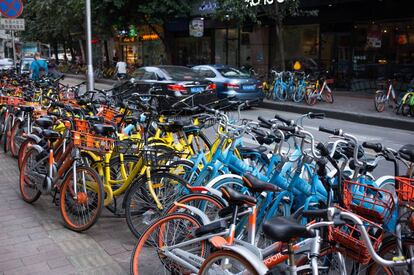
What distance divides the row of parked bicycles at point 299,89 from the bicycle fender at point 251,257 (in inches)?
520

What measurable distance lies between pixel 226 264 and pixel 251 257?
0.64ft

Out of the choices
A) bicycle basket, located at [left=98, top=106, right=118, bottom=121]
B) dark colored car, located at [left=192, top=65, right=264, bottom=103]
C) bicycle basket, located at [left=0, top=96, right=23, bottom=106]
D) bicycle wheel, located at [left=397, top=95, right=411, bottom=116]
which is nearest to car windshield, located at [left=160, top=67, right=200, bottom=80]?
dark colored car, located at [left=192, top=65, right=264, bottom=103]

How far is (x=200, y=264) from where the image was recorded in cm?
300

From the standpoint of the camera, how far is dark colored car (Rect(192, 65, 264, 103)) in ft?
47.8

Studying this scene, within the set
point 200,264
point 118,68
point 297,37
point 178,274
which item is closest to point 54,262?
point 178,274

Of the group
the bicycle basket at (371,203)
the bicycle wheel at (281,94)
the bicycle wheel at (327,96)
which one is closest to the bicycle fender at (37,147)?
the bicycle basket at (371,203)

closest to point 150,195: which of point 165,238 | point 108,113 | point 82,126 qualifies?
point 165,238

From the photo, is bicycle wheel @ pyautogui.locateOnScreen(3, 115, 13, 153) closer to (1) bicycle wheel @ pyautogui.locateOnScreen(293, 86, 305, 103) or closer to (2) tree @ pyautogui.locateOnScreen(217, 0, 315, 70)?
(1) bicycle wheel @ pyautogui.locateOnScreen(293, 86, 305, 103)

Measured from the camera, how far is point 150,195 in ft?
13.7

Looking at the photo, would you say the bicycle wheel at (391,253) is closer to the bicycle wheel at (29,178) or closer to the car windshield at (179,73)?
the bicycle wheel at (29,178)

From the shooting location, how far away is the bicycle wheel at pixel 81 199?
14.6 feet

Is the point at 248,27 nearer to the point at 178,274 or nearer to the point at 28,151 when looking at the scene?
the point at 28,151

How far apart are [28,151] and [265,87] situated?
1295cm

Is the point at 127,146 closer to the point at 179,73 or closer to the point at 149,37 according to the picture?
the point at 179,73
